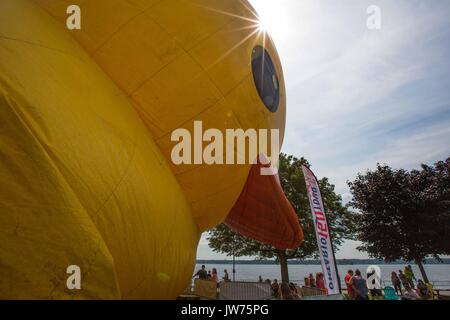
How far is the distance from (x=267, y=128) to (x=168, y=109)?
4.89 ft

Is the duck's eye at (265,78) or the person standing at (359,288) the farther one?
the person standing at (359,288)

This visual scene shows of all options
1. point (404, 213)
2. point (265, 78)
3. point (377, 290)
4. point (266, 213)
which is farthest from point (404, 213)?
point (265, 78)

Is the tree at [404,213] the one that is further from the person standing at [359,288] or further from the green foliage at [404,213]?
the person standing at [359,288]

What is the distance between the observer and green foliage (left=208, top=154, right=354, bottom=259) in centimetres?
2014

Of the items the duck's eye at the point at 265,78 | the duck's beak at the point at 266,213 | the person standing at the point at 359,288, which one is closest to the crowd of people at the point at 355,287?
the person standing at the point at 359,288

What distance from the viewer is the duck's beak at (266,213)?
4965mm

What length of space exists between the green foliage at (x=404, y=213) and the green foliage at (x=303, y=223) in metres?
1.27

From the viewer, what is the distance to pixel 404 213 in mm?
19297

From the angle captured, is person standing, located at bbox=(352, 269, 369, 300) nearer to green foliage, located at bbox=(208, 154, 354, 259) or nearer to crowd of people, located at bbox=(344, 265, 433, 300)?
crowd of people, located at bbox=(344, 265, 433, 300)

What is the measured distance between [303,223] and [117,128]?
60.5ft

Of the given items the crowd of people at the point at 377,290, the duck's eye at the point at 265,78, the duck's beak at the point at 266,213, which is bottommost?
the crowd of people at the point at 377,290

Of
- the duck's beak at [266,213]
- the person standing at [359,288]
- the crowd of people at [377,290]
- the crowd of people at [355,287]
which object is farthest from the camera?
the crowd of people at [377,290]
